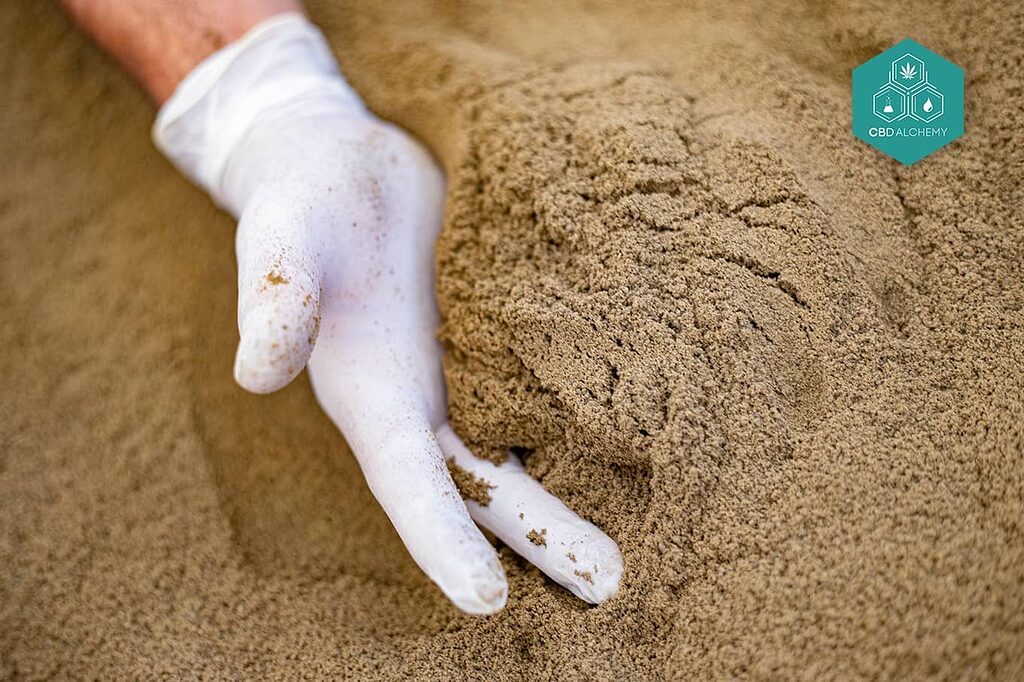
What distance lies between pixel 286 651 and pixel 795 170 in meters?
0.90

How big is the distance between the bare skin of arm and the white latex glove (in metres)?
0.04

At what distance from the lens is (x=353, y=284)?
1049 mm

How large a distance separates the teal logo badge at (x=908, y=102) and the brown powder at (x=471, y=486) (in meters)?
0.71

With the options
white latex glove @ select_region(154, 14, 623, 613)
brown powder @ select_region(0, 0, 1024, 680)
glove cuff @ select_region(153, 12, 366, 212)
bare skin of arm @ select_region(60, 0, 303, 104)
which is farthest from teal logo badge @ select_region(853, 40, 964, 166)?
bare skin of arm @ select_region(60, 0, 303, 104)

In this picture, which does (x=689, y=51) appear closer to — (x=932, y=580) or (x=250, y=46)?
(x=250, y=46)

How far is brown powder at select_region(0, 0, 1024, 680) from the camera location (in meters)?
0.84

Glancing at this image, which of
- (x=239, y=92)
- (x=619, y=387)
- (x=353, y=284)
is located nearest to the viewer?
(x=619, y=387)

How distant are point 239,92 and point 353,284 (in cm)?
44

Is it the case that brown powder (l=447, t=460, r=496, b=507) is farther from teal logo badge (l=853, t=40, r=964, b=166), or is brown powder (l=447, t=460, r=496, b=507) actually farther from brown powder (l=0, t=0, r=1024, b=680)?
teal logo badge (l=853, t=40, r=964, b=166)

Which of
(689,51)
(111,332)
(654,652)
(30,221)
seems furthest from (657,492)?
(30,221)

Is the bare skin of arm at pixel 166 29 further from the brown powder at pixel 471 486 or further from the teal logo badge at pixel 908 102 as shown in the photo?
the teal logo badge at pixel 908 102

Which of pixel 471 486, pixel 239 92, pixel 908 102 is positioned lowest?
pixel 471 486

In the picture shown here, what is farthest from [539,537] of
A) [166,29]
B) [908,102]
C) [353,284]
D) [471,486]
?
[166,29]

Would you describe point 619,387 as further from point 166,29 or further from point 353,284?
point 166,29
